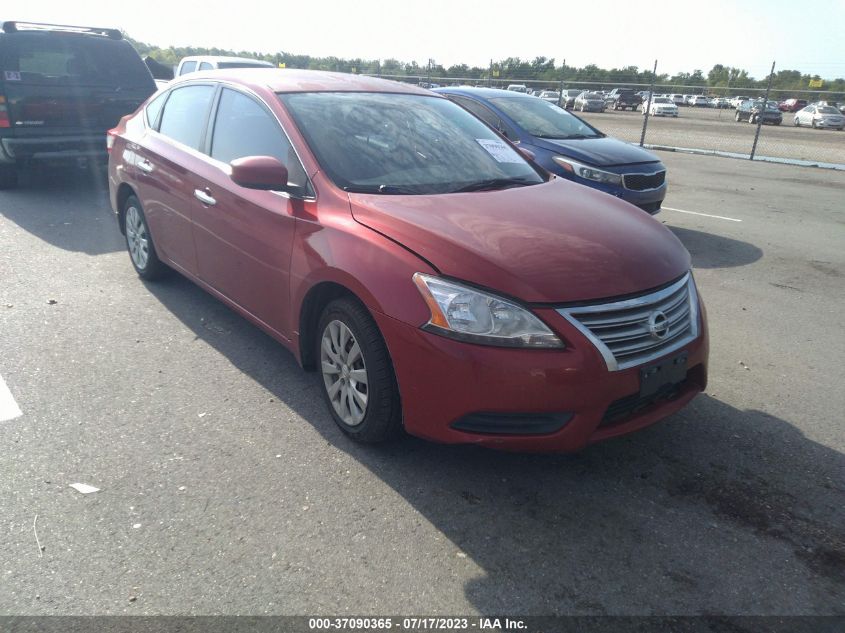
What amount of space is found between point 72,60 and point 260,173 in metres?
6.90

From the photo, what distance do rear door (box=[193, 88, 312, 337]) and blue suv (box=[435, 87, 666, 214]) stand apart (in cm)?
309

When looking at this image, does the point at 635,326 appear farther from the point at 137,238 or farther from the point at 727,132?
the point at 727,132

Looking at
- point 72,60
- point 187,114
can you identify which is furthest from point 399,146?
point 72,60

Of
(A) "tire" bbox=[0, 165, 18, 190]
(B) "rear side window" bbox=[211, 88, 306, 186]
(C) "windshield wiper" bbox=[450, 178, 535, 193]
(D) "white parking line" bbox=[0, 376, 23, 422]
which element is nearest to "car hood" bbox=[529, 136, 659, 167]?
(C) "windshield wiper" bbox=[450, 178, 535, 193]

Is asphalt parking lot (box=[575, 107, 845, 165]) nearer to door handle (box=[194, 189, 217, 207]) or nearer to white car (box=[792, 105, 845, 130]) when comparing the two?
white car (box=[792, 105, 845, 130])

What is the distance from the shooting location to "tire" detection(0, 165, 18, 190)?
28.8 ft

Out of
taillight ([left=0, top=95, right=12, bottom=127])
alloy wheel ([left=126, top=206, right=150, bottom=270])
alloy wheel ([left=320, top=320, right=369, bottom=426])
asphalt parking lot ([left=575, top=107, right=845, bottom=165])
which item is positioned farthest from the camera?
asphalt parking lot ([left=575, top=107, right=845, bottom=165])

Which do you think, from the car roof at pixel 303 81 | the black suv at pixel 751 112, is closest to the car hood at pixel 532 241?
the car roof at pixel 303 81

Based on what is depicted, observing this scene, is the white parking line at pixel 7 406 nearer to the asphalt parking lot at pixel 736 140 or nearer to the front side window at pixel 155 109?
the front side window at pixel 155 109

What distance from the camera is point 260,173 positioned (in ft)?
11.1

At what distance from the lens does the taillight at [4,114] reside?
312 inches

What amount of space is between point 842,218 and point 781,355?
255 inches

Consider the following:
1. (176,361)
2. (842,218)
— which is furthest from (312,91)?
(842,218)

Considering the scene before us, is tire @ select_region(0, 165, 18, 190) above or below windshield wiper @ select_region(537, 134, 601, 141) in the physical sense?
below
